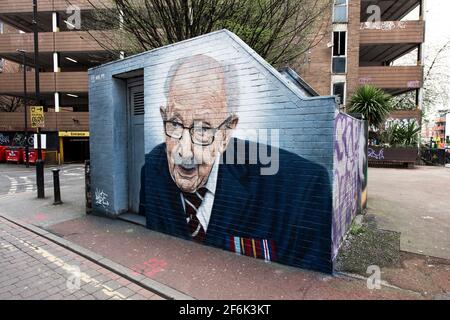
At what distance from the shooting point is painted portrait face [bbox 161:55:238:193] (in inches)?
188

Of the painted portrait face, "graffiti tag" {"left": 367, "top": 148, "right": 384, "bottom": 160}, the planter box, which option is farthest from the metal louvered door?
A: "graffiti tag" {"left": 367, "top": 148, "right": 384, "bottom": 160}

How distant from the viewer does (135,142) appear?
22.7 feet

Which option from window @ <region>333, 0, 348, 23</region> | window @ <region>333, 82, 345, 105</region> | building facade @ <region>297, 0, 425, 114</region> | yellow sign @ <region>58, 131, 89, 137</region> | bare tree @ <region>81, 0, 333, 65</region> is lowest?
yellow sign @ <region>58, 131, 89, 137</region>

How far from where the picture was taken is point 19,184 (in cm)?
1298

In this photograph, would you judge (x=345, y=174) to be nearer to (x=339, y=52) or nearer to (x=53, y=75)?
(x=339, y=52)

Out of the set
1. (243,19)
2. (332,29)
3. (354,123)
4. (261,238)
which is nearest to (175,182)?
(261,238)

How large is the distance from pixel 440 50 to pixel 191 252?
117 feet

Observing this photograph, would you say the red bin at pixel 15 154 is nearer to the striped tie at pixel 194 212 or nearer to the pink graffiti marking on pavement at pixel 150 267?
the striped tie at pixel 194 212

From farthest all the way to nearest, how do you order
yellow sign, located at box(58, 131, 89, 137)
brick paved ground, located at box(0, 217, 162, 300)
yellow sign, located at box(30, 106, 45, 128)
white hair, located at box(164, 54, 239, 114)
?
yellow sign, located at box(58, 131, 89, 137) → yellow sign, located at box(30, 106, 45, 128) → white hair, located at box(164, 54, 239, 114) → brick paved ground, located at box(0, 217, 162, 300)

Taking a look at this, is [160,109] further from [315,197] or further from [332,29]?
[332,29]

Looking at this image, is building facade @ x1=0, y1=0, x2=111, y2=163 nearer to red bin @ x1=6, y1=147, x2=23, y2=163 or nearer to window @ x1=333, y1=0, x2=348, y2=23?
red bin @ x1=6, y1=147, x2=23, y2=163

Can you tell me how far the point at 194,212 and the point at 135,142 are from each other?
2610 millimetres

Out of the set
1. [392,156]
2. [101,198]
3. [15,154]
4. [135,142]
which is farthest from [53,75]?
[392,156]

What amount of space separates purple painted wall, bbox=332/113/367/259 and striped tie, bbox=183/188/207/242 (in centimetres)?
216
